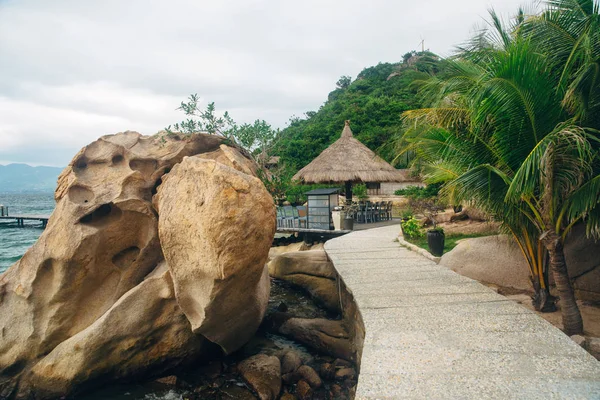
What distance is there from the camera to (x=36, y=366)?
228 inches

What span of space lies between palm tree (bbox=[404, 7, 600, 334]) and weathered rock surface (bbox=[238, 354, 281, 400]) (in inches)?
143

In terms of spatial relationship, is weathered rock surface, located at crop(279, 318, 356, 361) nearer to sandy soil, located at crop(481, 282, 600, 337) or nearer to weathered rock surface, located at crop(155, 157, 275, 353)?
weathered rock surface, located at crop(155, 157, 275, 353)

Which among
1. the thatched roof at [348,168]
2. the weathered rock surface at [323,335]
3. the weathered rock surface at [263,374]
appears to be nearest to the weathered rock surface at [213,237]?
the weathered rock surface at [263,374]

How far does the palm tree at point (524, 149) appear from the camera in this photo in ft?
14.1

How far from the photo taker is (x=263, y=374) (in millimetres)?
5625

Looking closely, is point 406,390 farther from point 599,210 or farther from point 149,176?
point 149,176

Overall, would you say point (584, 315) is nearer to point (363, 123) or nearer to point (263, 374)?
point (263, 374)

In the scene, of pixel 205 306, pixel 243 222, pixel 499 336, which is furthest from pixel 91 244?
pixel 499 336

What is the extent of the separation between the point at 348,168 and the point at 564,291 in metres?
12.5

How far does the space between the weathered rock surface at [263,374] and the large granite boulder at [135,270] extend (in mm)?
445

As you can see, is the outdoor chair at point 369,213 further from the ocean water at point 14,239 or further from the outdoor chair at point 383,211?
the ocean water at point 14,239

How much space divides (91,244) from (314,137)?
2283cm

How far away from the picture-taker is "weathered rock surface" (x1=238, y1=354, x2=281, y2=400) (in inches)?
209

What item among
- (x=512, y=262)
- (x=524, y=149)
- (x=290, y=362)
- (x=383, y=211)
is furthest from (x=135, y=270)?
(x=383, y=211)
